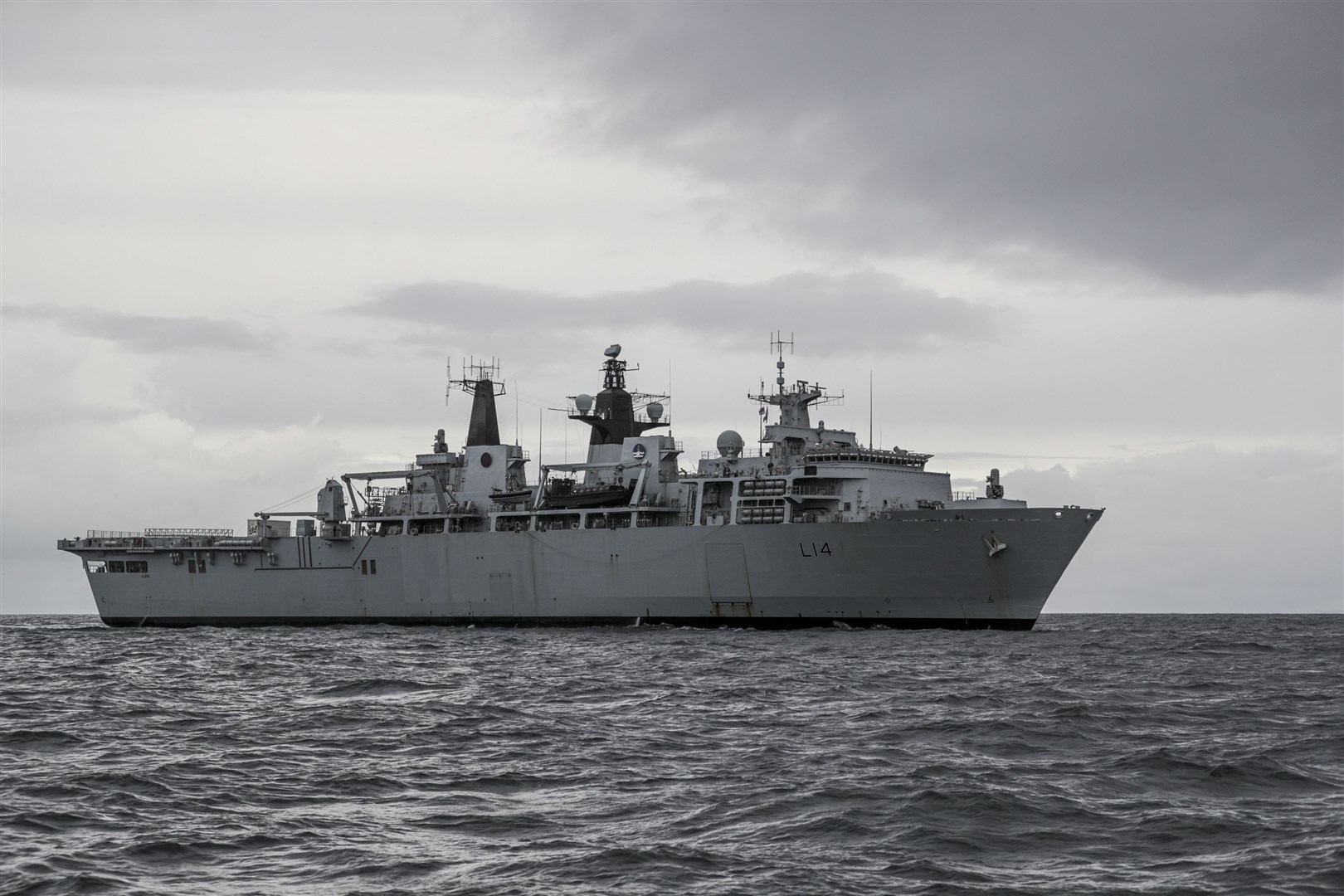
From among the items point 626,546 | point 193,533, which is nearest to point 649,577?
point 626,546

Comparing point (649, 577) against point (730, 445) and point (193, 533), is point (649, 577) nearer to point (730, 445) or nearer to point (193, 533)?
point (730, 445)

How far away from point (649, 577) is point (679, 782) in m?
32.5

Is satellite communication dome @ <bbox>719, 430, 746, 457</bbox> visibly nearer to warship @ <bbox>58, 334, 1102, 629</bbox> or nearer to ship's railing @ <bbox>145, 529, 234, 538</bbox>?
warship @ <bbox>58, 334, 1102, 629</bbox>

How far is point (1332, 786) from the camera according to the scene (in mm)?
14312

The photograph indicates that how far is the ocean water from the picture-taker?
10961 mm

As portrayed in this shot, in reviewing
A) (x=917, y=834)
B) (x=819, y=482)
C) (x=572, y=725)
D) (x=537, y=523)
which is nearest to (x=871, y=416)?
(x=819, y=482)

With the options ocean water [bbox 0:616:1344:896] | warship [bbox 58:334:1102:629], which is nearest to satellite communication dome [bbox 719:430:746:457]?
warship [bbox 58:334:1102:629]

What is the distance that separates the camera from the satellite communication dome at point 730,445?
48.0 meters

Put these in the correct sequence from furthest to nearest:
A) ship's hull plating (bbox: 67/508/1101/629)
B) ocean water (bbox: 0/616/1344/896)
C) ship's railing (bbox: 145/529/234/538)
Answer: ship's railing (bbox: 145/529/234/538) < ship's hull plating (bbox: 67/508/1101/629) < ocean water (bbox: 0/616/1344/896)

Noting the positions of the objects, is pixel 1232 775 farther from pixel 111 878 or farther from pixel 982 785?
pixel 111 878

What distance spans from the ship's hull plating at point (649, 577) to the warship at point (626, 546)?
0.22 feet

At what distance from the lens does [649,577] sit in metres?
47.3

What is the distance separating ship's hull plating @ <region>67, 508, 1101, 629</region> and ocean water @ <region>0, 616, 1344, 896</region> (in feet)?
40.7

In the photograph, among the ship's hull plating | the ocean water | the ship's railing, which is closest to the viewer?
the ocean water
